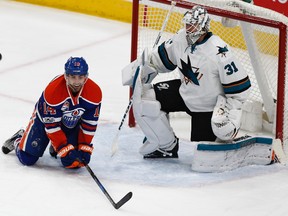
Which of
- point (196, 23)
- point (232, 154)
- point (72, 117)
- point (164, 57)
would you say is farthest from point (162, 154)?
point (196, 23)

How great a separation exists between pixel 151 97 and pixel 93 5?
2.78 meters

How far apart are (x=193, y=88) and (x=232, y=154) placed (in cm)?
35

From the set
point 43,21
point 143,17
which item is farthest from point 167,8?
point 43,21

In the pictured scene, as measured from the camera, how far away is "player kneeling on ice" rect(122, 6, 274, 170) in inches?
151

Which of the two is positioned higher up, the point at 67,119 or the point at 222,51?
the point at 222,51

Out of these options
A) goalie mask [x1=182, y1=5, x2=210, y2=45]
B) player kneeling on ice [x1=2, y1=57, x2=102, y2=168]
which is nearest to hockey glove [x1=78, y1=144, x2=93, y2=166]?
player kneeling on ice [x1=2, y1=57, x2=102, y2=168]

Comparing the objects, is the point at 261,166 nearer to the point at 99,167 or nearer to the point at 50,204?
the point at 99,167

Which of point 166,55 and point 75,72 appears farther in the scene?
point 166,55

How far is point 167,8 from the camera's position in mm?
4547

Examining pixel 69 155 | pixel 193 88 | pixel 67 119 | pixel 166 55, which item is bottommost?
pixel 69 155

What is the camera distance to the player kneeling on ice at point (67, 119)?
372 cm

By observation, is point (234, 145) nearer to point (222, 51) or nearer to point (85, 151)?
point (222, 51)

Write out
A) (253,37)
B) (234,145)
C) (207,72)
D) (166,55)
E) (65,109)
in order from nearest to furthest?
(65,109) < (207,72) < (234,145) < (166,55) < (253,37)

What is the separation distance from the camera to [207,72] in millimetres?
3871
